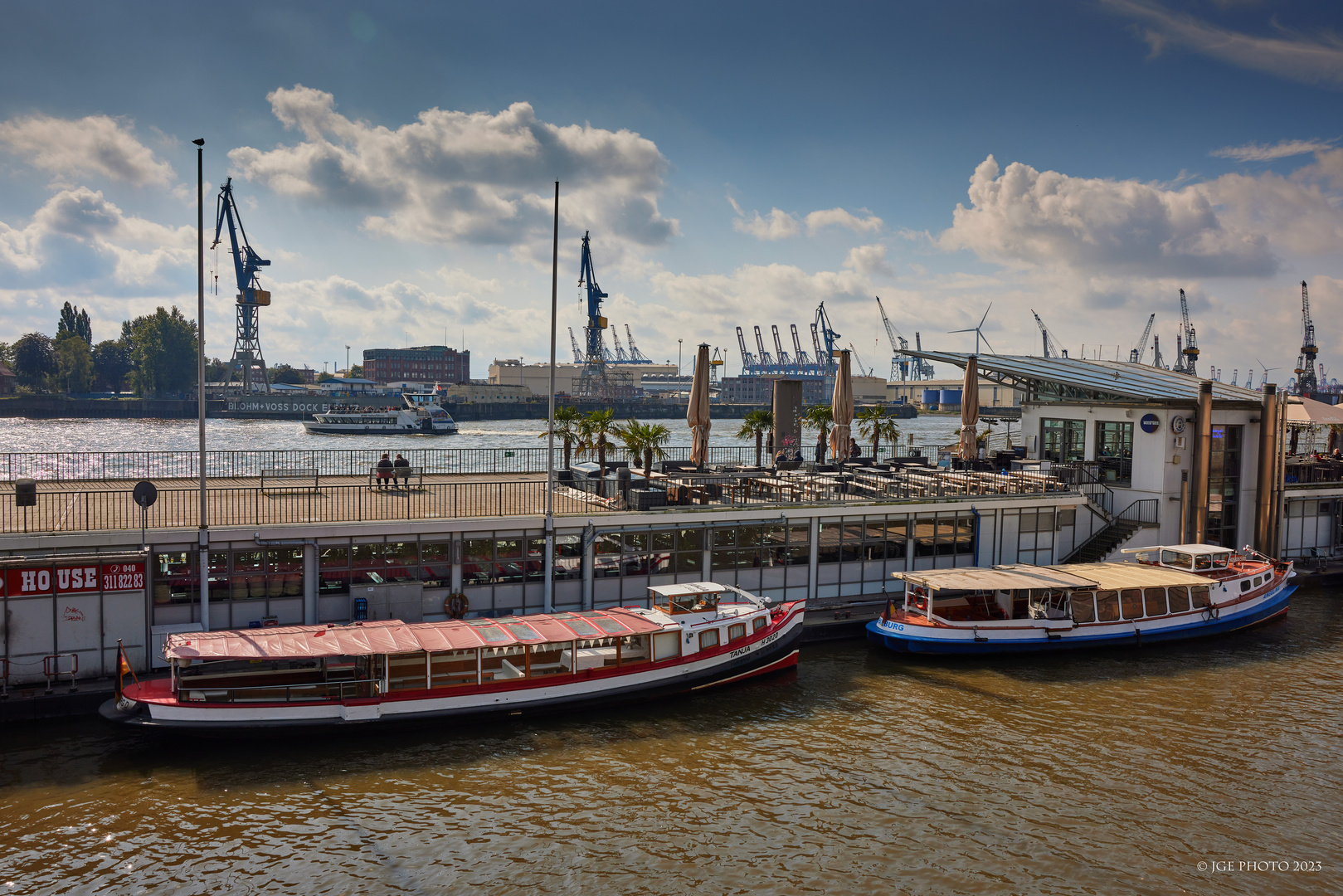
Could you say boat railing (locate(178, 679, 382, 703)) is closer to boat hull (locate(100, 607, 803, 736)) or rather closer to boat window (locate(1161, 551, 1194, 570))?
boat hull (locate(100, 607, 803, 736))

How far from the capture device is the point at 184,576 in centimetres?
2075

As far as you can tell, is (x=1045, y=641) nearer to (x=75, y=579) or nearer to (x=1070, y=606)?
(x=1070, y=606)

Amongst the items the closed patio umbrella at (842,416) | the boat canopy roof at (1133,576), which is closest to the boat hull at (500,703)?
the boat canopy roof at (1133,576)

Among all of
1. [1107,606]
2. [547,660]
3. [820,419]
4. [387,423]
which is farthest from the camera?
[387,423]

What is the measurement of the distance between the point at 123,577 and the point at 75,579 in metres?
0.89

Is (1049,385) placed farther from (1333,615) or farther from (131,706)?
(131,706)

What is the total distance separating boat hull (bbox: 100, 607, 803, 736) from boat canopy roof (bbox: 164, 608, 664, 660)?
3.55ft

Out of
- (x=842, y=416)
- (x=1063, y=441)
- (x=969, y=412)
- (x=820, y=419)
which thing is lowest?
(x=1063, y=441)

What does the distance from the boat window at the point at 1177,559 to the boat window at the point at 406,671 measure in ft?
82.7

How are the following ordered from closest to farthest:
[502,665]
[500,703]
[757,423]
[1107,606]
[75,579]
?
1. [75,579]
2. [500,703]
3. [502,665]
4. [1107,606]
5. [757,423]

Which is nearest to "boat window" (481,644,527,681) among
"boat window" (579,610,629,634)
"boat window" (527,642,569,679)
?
"boat window" (527,642,569,679)

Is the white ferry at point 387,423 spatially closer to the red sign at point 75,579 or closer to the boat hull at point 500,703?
the red sign at point 75,579

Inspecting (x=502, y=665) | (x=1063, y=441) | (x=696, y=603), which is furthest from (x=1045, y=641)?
(x=502, y=665)

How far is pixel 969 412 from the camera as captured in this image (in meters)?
36.0
